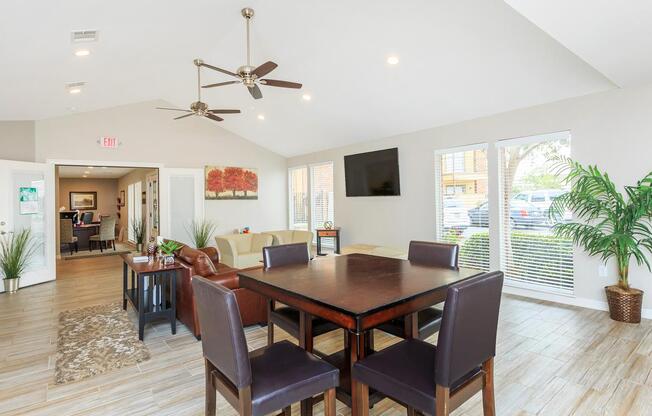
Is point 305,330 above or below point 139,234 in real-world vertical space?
below

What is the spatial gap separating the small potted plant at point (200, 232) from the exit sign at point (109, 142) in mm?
2197

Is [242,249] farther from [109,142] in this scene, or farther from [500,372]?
[500,372]

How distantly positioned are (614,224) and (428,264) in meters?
2.57

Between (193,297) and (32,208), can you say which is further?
(32,208)

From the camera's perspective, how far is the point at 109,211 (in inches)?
550

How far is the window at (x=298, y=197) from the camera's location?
29.2 ft

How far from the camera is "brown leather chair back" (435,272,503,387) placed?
1.43 metres

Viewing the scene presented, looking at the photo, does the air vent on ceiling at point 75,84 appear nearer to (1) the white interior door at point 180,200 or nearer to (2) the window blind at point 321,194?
(1) the white interior door at point 180,200

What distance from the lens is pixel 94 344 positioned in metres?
3.34

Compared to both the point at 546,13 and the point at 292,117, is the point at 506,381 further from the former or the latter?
the point at 292,117

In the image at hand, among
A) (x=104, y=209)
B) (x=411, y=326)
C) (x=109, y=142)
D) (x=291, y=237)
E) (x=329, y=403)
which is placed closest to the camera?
(x=329, y=403)

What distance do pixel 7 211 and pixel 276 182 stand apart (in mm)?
5320

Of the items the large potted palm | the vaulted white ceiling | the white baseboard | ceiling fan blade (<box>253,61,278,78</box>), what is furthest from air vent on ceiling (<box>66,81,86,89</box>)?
the white baseboard

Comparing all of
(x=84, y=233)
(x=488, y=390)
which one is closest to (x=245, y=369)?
(x=488, y=390)
